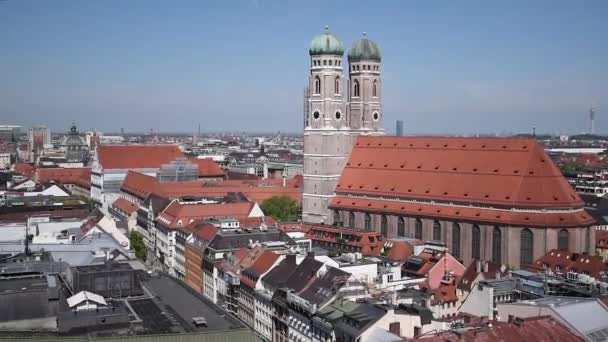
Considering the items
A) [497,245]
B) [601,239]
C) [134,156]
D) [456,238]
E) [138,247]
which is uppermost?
[134,156]

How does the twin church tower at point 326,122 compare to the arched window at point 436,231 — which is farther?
the twin church tower at point 326,122

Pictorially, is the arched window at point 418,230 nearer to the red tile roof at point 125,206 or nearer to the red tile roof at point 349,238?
the red tile roof at point 349,238

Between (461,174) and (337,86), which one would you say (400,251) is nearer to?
(461,174)

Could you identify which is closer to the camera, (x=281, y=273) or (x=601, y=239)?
(x=281, y=273)

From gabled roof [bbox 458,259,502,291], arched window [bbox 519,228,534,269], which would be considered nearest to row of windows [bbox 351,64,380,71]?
arched window [bbox 519,228,534,269]

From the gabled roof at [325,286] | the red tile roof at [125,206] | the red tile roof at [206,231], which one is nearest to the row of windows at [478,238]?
the red tile roof at [206,231]

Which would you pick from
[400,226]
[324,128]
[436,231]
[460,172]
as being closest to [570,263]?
[436,231]
